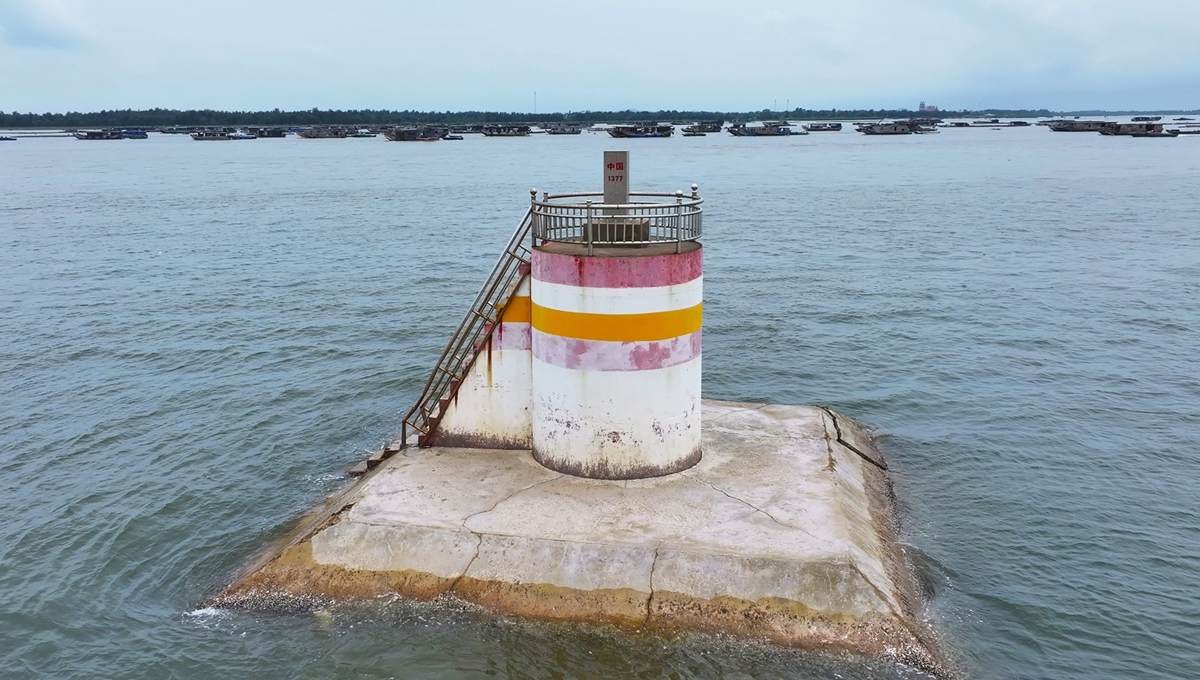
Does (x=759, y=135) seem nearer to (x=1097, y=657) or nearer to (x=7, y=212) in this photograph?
(x=7, y=212)

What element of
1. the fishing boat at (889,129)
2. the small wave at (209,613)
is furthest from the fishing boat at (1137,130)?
the small wave at (209,613)

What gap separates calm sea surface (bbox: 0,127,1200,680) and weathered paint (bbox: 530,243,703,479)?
2741 mm

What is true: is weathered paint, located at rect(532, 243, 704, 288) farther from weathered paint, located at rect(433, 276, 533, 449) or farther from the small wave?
the small wave

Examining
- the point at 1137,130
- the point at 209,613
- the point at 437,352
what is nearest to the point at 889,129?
the point at 1137,130

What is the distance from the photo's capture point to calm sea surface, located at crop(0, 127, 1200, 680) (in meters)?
10.9

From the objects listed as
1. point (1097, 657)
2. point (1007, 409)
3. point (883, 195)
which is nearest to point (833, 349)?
point (1007, 409)

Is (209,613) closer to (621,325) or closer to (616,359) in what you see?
(616,359)

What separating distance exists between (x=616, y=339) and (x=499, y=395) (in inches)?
100

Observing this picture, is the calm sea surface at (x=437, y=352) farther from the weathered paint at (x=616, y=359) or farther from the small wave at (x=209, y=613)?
the weathered paint at (x=616, y=359)

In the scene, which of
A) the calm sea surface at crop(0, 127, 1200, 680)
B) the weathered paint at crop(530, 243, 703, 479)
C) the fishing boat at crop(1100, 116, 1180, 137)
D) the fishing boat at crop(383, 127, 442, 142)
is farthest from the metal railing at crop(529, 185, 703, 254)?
the fishing boat at crop(383, 127, 442, 142)

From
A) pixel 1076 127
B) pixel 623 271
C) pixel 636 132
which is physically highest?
pixel 1076 127

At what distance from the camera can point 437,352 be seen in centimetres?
2491

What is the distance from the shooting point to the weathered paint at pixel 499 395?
12.9 m

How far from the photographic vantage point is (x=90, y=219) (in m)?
51.9
